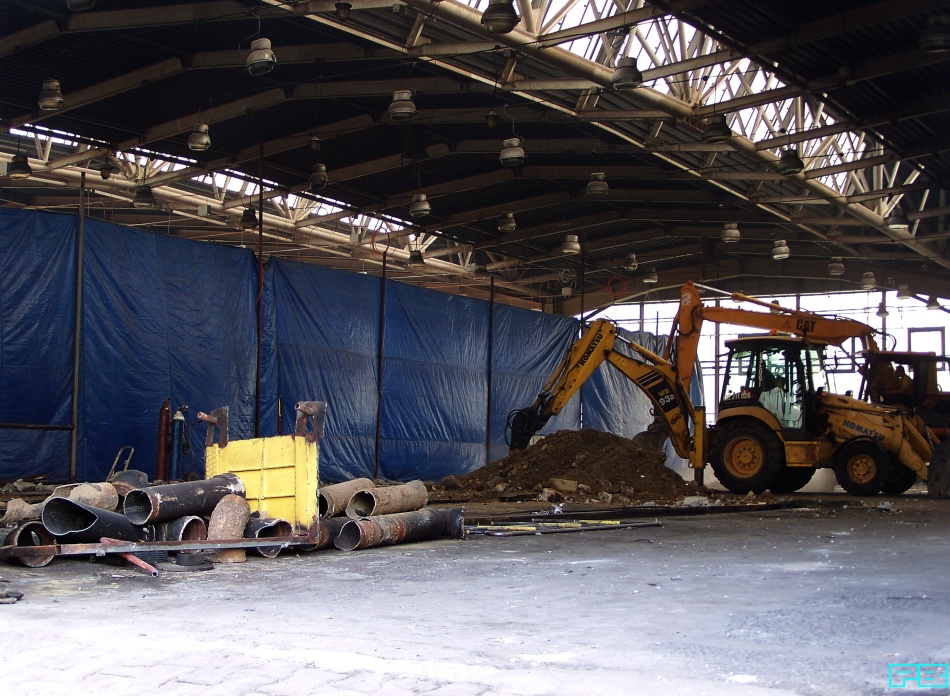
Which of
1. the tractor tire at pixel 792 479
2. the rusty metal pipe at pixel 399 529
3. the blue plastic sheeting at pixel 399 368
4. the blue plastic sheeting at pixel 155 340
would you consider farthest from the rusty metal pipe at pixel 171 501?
the tractor tire at pixel 792 479

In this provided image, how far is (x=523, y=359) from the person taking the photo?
2384cm

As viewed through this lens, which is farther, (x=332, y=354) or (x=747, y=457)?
(x=747, y=457)

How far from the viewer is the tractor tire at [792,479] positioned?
66.2 ft

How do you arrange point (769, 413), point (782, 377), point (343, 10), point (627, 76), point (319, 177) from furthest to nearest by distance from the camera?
1. point (319, 177)
2. point (782, 377)
3. point (769, 413)
4. point (627, 76)
5. point (343, 10)

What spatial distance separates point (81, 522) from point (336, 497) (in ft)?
9.26

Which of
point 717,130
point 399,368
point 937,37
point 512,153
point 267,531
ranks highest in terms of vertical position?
point 717,130

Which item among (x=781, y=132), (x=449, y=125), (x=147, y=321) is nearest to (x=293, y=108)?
(x=449, y=125)

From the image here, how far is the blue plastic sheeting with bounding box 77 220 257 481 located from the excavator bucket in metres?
12.0

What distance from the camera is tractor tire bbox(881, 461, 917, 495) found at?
1980 cm

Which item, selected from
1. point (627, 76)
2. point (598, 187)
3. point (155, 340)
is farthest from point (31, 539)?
point (598, 187)

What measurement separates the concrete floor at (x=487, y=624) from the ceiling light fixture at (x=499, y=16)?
6189mm

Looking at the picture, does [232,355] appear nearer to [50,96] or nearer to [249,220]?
[50,96]

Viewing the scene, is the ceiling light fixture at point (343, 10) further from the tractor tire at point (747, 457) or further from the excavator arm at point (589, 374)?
the tractor tire at point (747, 457)

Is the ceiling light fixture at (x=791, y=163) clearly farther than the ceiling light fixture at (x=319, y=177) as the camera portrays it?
No
